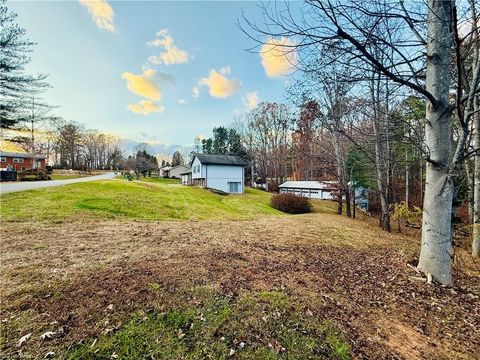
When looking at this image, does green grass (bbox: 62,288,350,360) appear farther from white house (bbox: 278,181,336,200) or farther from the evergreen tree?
white house (bbox: 278,181,336,200)

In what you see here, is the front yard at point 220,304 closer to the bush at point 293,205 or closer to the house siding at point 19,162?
the bush at point 293,205

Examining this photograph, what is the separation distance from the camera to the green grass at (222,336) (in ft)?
6.59

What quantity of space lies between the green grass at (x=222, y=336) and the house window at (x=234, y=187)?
26.7 meters

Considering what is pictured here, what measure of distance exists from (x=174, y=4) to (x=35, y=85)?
12.1m

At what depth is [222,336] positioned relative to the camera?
87.4 inches

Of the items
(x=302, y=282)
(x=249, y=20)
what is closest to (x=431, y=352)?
(x=302, y=282)

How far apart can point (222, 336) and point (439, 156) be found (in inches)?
157

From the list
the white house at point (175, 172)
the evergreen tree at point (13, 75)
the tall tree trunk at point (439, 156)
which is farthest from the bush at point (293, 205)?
the white house at point (175, 172)

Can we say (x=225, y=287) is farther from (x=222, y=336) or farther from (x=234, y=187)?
(x=234, y=187)

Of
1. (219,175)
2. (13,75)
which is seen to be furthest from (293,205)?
(13,75)

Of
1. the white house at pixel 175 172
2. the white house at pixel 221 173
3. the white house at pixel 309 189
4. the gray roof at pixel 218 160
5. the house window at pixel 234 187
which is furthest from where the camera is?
the white house at pixel 175 172

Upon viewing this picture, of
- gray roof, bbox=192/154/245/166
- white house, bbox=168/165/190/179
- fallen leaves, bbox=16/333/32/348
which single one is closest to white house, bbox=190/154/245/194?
gray roof, bbox=192/154/245/166

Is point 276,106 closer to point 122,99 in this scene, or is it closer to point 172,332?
point 122,99

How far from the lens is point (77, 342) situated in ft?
6.72
